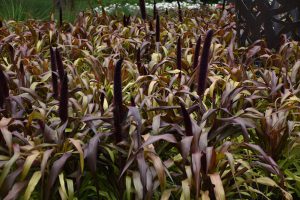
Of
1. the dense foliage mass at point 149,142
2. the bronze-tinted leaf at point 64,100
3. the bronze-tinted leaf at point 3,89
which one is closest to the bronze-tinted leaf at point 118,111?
the dense foliage mass at point 149,142

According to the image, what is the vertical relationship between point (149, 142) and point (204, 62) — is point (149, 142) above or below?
below

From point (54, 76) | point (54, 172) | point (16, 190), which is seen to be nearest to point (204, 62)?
point (54, 76)

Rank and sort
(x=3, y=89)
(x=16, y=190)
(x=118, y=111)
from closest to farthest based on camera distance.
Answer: (x=16, y=190) → (x=118, y=111) → (x=3, y=89)

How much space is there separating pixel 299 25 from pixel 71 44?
201 cm

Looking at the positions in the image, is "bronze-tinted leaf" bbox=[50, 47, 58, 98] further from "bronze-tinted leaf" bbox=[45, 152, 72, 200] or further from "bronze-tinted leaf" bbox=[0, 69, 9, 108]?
"bronze-tinted leaf" bbox=[45, 152, 72, 200]

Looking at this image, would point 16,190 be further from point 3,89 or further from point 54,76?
point 54,76

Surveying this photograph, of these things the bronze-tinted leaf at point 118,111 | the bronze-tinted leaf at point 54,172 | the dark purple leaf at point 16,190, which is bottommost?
the dark purple leaf at point 16,190

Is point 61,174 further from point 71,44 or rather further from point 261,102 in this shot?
point 71,44

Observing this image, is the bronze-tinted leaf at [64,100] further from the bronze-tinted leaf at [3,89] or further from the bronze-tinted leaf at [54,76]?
the bronze-tinted leaf at [54,76]

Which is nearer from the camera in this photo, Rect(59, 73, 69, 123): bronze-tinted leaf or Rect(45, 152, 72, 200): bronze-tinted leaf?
Rect(45, 152, 72, 200): bronze-tinted leaf

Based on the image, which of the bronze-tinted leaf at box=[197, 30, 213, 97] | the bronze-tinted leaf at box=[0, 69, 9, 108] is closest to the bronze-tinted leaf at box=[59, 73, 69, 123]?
the bronze-tinted leaf at box=[0, 69, 9, 108]

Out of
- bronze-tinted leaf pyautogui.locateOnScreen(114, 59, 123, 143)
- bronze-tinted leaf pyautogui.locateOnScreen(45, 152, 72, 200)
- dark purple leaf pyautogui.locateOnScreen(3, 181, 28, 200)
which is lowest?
dark purple leaf pyautogui.locateOnScreen(3, 181, 28, 200)

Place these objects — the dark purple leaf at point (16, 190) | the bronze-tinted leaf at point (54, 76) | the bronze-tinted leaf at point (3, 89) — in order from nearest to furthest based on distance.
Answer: the dark purple leaf at point (16, 190)
the bronze-tinted leaf at point (3, 89)
the bronze-tinted leaf at point (54, 76)

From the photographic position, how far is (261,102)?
3018 mm
